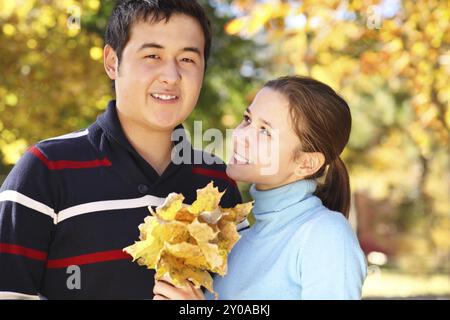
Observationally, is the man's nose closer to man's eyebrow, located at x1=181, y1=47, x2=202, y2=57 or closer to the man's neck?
man's eyebrow, located at x1=181, y1=47, x2=202, y2=57

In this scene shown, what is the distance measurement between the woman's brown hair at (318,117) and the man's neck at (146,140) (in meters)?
0.50

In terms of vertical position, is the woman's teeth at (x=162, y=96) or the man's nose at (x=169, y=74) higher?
the man's nose at (x=169, y=74)

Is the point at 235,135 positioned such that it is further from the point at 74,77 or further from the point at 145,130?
the point at 74,77

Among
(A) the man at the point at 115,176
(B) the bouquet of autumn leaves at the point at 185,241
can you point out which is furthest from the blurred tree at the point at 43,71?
(B) the bouquet of autumn leaves at the point at 185,241

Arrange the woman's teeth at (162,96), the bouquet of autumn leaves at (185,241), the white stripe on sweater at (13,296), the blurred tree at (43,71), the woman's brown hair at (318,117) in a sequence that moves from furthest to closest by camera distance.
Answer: the blurred tree at (43,71), the woman's teeth at (162,96), the woman's brown hair at (318,117), the white stripe on sweater at (13,296), the bouquet of autumn leaves at (185,241)

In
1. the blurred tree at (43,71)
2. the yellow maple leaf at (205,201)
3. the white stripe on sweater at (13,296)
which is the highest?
the blurred tree at (43,71)

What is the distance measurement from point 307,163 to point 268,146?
0.57 ft

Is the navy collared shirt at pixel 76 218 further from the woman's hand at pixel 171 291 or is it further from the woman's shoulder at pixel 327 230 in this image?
the woman's shoulder at pixel 327 230

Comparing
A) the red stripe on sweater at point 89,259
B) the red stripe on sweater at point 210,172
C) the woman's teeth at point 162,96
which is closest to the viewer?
the red stripe on sweater at point 89,259

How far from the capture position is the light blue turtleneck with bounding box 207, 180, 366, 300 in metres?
2.19

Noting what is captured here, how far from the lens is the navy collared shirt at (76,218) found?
91.0 inches

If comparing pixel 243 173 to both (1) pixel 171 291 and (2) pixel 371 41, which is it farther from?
(2) pixel 371 41

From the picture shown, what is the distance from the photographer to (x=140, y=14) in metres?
2.71

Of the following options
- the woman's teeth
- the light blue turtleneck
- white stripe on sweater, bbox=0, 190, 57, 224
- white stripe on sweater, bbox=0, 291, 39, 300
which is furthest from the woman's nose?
white stripe on sweater, bbox=0, 291, 39, 300
